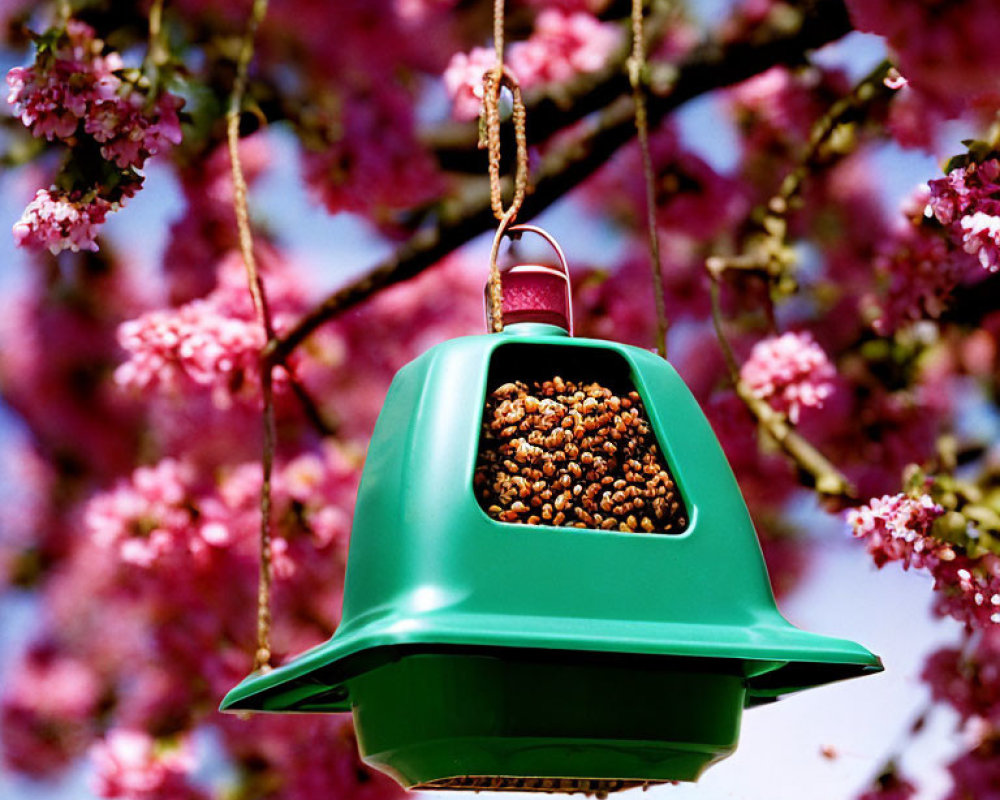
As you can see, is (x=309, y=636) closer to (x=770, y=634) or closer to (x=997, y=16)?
(x=770, y=634)

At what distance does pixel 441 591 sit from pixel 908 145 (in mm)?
1694

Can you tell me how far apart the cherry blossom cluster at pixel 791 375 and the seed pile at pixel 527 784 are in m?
1.03

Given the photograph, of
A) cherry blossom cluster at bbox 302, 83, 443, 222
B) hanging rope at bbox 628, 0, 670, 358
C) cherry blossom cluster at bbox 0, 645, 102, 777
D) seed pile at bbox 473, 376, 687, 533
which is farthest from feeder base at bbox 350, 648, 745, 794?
cherry blossom cluster at bbox 0, 645, 102, 777

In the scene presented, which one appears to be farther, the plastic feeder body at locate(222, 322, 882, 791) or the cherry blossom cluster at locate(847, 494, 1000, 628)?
the cherry blossom cluster at locate(847, 494, 1000, 628)

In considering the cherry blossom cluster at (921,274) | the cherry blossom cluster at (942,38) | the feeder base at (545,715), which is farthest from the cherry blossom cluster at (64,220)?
the cherry blossom cluster at (921,274)

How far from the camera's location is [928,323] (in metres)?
2.32

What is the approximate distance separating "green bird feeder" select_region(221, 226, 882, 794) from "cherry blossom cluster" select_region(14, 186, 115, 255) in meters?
0.42

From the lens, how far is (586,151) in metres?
2.11

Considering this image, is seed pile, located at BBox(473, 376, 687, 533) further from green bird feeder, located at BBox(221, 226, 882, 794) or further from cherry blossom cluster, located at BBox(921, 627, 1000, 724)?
cherry blossom cluster, located at BBox(921, 627, 1000, 724)

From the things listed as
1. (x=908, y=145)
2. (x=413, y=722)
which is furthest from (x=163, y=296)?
(x=413, y=722)

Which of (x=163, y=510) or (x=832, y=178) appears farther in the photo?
(x=832, y=178)

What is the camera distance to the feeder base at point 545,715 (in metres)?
1.01

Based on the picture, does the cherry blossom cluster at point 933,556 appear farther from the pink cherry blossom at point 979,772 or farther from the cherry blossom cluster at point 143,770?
the cherry blossom cluster at point 143,770

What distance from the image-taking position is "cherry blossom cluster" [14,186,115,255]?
4.40 ft
